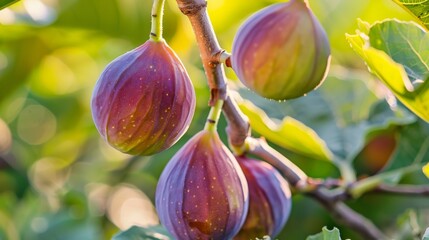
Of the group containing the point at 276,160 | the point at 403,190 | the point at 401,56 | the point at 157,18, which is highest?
the point at 157,18

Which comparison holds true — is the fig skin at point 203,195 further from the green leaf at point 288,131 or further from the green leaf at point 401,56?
the green leaf at point 288,131

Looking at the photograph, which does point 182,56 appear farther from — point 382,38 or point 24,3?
point 382,38

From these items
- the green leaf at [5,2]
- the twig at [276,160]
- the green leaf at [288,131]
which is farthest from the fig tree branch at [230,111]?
the green leaf at [5,2]

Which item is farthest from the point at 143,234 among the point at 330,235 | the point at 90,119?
the point at 90,119

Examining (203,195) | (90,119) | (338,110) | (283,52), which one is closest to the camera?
(283,52)

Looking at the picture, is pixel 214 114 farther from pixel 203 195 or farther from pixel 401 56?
pixel 401 56
